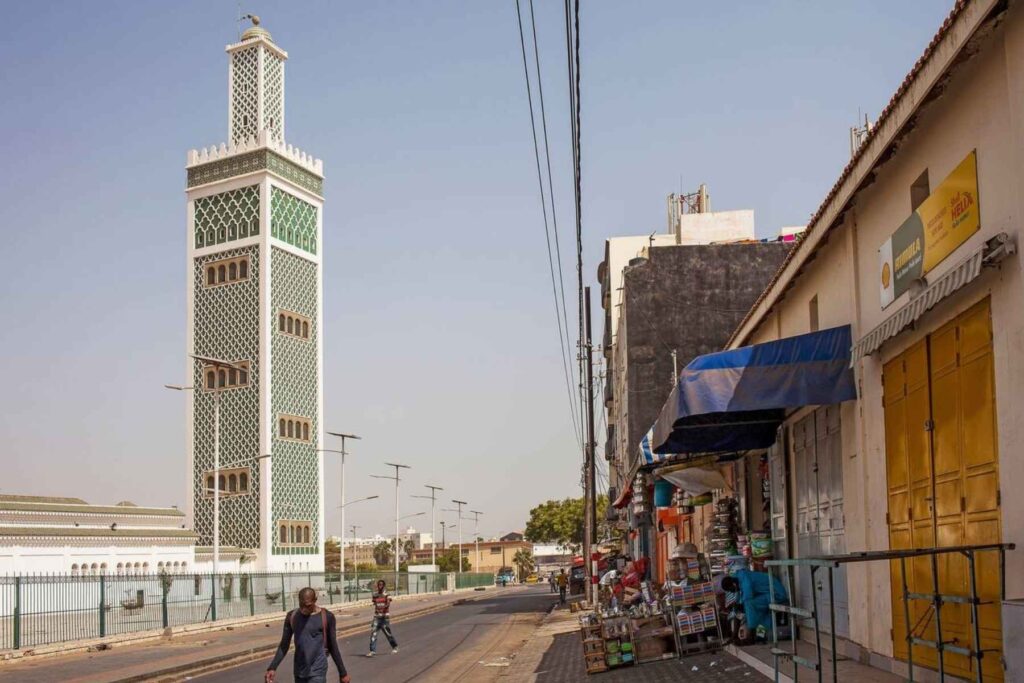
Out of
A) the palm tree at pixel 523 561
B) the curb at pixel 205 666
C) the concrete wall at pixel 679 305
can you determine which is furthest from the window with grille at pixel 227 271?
the palm tree at pixel 523 561

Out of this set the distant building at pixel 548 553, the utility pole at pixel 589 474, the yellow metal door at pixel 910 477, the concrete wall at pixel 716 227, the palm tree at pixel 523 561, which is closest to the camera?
the yellow metal door at pixel 910 477

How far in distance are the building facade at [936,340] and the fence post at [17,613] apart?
20657 millimetres

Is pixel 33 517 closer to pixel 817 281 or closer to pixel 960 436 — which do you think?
pixel 817 281

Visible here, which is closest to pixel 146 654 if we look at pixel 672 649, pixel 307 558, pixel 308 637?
pixel 672 649

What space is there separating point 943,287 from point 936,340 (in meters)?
1.06

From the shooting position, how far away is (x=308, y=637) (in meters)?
11.2

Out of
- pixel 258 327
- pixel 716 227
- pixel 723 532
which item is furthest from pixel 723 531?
pixel 258 327

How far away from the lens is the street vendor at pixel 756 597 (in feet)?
49.9

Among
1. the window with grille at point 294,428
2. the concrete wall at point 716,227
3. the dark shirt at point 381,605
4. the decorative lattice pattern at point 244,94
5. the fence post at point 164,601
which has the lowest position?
the fence post at point 164,601

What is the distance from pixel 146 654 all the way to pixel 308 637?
17742 mm

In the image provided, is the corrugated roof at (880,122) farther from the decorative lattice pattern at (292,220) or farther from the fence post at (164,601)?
the decorative lattice pattern at (292,220)

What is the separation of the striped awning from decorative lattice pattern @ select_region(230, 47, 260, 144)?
237 feet

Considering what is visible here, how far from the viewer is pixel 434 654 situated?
24.7 m

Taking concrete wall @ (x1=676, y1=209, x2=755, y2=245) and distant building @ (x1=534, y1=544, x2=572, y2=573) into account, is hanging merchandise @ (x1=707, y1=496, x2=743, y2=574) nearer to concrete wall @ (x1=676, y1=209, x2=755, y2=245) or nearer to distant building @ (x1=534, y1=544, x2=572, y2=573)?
concrete wall @ (x1=676, y1=209, x2=755, y2=245)
